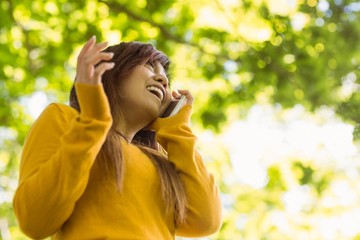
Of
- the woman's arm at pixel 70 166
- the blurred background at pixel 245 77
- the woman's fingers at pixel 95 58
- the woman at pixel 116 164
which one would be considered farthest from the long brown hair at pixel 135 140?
the blurred background at pixel 245 77

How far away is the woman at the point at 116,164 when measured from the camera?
54.7 inches

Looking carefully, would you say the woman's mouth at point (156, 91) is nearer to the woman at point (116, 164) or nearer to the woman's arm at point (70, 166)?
the woman at point (116, 164)

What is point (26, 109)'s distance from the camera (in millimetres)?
Result: 4641

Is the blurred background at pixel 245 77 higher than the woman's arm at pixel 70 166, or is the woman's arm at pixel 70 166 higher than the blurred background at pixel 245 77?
the blurred background at pixel 245 77

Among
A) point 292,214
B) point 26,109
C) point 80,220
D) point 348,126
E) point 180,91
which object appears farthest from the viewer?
point 292,214

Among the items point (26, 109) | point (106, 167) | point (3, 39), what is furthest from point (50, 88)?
point (106, 167)

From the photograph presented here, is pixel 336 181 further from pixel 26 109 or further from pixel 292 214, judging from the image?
pixel 26 109

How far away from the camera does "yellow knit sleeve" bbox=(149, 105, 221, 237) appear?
1633 millimetres

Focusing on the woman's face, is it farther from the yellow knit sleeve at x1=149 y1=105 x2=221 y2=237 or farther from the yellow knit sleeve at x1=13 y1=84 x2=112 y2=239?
the yellow knit sleeve at x1=13 y1=84 x2=112 y2=239

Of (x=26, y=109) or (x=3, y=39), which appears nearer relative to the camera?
(x=3, y=39)

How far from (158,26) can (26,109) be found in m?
1.13

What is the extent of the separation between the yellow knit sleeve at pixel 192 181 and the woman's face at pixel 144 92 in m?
0.07

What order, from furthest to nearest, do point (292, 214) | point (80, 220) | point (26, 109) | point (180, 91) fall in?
point (292, 214) → point (26, 109) → point (180, 91) → point (80, 220)

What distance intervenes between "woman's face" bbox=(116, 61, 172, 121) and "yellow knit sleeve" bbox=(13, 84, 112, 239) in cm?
26
